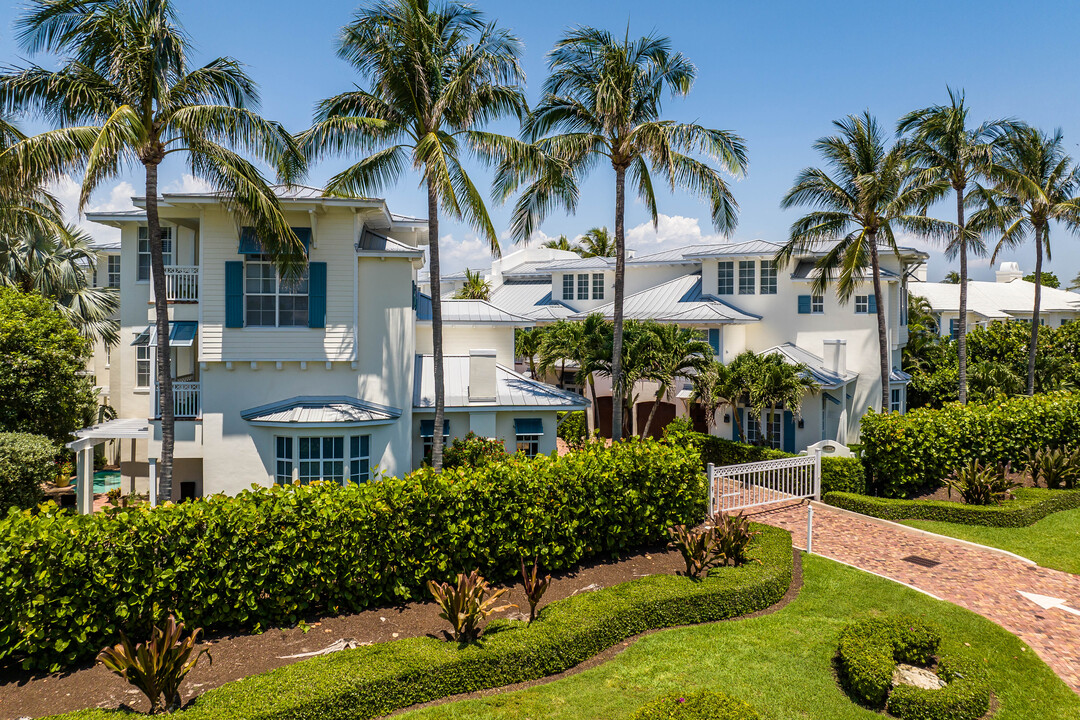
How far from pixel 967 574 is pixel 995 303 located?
42.2 metres

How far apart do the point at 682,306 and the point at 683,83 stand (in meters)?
12.4

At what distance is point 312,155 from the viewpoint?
15.5 metres

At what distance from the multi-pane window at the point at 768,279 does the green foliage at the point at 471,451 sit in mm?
15527

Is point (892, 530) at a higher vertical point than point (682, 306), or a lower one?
lower

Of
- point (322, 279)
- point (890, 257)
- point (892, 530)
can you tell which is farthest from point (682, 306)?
point (322, 279)

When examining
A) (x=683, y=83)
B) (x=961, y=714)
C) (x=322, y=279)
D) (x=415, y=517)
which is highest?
(x=683, y=83)

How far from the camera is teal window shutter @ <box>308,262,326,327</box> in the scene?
1620 cm

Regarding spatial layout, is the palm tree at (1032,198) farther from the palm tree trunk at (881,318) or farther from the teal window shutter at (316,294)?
the teal window shutter at (316,294)

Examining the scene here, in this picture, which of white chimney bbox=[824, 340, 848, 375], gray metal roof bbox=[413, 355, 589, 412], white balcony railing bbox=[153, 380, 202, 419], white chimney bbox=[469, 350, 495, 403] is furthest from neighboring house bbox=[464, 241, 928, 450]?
white balcony railing bbox=[153, 380, 202, 419]

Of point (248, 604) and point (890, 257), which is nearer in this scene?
point (248, 604)

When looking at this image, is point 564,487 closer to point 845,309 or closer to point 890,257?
point 845,309

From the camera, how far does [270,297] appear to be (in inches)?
639

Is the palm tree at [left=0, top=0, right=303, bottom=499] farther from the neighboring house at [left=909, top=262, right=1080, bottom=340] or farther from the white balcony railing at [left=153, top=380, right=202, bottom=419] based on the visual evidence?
the neighboring house at [left=909, top=262, right=1080, bottom=340]

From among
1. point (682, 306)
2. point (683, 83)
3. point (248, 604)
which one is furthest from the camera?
point (682, 306)
